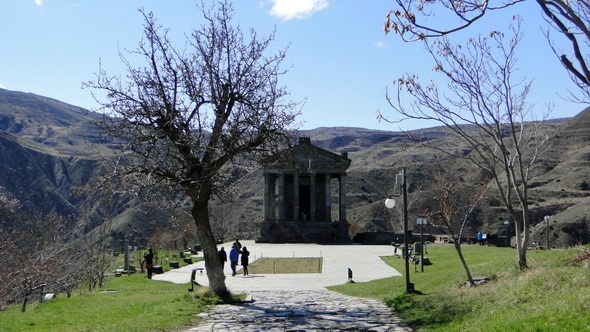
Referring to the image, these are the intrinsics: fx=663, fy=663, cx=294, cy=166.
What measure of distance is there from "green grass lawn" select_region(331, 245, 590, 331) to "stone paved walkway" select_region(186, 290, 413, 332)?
0.57m

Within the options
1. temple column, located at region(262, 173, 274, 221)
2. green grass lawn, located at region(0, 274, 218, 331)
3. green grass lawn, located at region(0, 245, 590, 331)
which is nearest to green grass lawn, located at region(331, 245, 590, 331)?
green grass lawn, located at region(0, 245, 590, 331)

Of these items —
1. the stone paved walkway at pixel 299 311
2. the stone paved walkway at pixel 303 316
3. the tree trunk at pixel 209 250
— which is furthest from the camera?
the tree trunk at pixel 209 250

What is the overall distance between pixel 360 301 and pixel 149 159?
6700 mm

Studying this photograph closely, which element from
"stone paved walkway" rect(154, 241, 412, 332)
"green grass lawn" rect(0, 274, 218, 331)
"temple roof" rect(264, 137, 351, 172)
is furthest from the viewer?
"temple roof" rect(264, 137, 351, 172)

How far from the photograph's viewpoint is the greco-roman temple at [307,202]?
59.1m

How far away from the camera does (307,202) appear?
69750 millimetres

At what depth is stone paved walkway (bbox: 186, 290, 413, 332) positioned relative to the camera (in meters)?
12.5

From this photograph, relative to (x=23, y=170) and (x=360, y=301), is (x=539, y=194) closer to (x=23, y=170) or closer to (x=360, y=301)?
(x=360, y=301)

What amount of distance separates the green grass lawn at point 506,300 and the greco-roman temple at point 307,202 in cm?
3718

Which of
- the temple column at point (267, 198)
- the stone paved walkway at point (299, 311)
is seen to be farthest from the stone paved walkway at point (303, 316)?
the temple column at point (267, 198)

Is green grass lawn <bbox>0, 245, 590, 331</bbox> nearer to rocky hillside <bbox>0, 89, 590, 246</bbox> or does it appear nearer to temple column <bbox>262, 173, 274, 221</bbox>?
rocky hillside <bbox>0, 89, 590, 246</bbox>

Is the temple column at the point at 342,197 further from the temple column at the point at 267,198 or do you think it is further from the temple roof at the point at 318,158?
the temple column at the point at 267,198

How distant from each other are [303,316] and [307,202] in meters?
55.6

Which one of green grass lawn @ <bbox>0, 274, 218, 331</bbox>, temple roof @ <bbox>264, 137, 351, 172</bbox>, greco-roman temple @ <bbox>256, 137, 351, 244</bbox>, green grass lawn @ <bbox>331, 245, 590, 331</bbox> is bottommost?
green grass lawn @ <bbox>0, 274, 218, 331</bbox>
